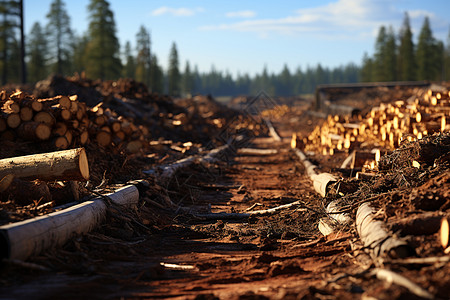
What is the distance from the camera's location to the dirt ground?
397 cm

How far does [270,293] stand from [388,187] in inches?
128

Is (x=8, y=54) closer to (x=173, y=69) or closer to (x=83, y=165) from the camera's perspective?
(x=173, y=69)

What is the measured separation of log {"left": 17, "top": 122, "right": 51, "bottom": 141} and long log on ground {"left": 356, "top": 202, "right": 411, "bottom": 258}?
722 centimetres

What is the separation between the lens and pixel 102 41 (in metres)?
51.2

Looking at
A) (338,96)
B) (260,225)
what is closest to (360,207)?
(260,225)

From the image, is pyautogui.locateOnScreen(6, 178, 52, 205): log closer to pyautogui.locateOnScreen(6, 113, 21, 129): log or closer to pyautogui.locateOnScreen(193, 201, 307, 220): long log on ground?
pyautogui.locateOnScreen(193, 201, 307, 220): long log on ground

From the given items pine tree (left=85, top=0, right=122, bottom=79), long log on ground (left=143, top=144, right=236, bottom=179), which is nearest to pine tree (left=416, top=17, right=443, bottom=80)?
pine tree (left=85, top=0, right=122, bottom=79)

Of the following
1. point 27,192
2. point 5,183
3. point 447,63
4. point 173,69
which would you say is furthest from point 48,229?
point 447,63

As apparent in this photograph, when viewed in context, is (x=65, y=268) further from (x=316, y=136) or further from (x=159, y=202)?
(x=316, y=136)

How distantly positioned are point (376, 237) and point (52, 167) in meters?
4.89

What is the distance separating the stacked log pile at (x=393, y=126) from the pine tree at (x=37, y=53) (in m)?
49.8

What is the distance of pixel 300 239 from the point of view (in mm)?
6340

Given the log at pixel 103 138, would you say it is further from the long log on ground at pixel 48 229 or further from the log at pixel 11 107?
the long log on ground at pixel 48 229

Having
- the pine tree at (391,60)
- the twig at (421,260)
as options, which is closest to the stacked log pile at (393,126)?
the twig at (421,260)
